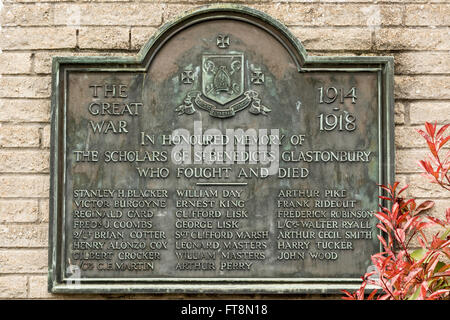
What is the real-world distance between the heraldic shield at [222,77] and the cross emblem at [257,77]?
0.27 feet

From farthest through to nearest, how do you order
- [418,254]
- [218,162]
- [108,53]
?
[108,53], [218,162], [418,254]

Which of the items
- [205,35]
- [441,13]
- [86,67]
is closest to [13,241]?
[86,67]

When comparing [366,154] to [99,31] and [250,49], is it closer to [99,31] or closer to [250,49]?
[250,49]

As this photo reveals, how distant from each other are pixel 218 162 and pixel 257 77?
2.30ft

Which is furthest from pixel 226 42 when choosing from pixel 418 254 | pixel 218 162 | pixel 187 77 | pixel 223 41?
pixel 418 254

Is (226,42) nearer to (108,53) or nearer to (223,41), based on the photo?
(223,41)

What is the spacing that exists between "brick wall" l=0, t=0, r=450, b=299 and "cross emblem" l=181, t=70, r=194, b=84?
0.44 m

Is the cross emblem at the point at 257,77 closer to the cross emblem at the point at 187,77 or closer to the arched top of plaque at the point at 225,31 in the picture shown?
the arched top of plaque at the point at 225,31

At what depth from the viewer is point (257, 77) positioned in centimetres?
436

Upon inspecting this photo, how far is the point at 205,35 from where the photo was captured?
14.5ft

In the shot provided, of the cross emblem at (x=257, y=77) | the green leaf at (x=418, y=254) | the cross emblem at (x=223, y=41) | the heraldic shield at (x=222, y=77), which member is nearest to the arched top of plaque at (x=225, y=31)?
the cross emblem at (x=223, y=41)

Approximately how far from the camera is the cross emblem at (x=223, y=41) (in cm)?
439

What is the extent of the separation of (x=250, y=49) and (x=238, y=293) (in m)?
1.81

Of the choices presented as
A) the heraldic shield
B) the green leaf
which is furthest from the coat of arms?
the green leaf
